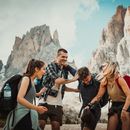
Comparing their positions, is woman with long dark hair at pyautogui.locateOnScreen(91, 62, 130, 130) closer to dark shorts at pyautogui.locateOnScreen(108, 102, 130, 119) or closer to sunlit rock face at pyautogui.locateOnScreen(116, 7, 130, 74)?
dark shorts at pyautogui.locateOnScreen(108, 102, 130, 119)

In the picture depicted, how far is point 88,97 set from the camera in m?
5.05

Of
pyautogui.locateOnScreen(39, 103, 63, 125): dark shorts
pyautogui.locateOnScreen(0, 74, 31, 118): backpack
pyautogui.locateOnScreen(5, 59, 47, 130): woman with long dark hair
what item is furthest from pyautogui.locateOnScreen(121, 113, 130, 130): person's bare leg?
pyautogui.locateOnScreen(0, 74, 31, 118): backpack

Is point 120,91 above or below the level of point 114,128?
above

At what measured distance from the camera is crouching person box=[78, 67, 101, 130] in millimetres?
4898

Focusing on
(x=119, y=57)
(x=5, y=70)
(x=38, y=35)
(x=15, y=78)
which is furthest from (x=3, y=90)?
(x=38, y=35)

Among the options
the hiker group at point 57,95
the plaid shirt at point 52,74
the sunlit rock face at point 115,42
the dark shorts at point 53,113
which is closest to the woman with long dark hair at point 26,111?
the hiker group at point 57,95

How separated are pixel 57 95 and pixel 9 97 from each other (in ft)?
3.80

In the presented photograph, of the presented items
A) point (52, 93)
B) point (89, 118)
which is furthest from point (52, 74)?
point (89, 118)

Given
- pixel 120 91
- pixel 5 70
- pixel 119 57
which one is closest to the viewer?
pixel 120 91

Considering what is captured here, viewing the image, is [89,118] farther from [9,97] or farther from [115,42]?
[115,42]

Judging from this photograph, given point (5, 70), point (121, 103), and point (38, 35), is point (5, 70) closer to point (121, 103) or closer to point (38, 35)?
point (38, 35)

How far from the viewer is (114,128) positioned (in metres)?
4.76

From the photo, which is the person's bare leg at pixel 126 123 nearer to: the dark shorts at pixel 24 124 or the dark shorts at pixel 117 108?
the dark shorts at pixel 117 108

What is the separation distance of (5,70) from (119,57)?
6497 millimetres
